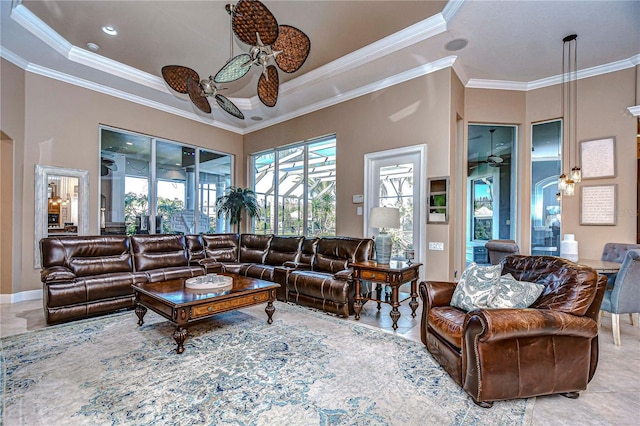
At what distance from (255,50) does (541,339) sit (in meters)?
3.16

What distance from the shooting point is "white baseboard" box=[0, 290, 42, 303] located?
4.43m

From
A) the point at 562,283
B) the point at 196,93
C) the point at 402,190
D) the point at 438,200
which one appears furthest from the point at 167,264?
the point at 562,283

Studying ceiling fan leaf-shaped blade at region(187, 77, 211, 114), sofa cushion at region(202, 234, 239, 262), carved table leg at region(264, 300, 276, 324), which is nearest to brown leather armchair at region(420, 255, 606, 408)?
carved table leg at region(264, 300, 276, 324)

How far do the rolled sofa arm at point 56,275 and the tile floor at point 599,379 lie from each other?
0.52 m

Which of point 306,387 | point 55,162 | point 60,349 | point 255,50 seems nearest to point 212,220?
point 55,162

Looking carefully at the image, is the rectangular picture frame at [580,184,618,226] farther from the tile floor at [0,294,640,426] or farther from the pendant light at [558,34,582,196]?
the tile floor at [0,294,640,426]

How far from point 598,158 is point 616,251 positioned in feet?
4.78

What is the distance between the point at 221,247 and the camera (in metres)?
5.62

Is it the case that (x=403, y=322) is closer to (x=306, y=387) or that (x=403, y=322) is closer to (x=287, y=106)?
(x=306, y=387)

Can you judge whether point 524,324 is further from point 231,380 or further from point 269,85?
point 269,85

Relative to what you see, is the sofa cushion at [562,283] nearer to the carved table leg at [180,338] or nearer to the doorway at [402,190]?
the doorway at [402,190]

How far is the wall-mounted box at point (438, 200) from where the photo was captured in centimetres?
425

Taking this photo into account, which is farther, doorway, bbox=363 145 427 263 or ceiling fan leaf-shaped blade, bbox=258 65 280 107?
doorway, bbox=363 145 427 263

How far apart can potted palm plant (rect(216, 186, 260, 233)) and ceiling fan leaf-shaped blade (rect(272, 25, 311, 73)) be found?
13.1 feet
